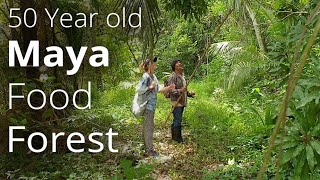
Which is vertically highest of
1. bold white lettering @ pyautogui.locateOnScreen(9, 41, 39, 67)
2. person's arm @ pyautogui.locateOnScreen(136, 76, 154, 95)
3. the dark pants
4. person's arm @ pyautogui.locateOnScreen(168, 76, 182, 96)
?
bold white lettering @ pyautogui.locateOnScreen(9, 41, 39, 67)

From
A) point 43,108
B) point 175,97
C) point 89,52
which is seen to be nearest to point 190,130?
point 175,97

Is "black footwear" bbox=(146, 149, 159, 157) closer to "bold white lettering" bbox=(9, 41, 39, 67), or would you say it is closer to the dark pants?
the dark pants

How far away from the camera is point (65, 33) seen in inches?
Result: 254

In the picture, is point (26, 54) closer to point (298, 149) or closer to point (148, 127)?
point (148, 127)

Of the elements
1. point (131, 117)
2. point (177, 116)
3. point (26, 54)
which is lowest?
point (131, 117)

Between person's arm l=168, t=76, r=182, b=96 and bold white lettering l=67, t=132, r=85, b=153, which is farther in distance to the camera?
person's arm l=168, t=76, r=182, b=96

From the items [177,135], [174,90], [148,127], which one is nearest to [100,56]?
[174,90]

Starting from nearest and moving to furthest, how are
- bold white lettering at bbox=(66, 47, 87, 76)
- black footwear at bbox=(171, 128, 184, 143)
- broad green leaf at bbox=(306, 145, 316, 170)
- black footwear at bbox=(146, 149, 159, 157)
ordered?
broad green leaf at bbox=(306, 145, 316, 170) < black footwear at bbox=(146, 149, 159, 157) < black footwear at bbox=(171, 128, 184, 143) < bold white lettering at bbox=(66, 47, 87, 76)

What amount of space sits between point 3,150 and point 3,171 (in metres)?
0.52

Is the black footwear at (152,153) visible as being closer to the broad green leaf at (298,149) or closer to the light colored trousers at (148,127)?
the light colored trousers at (148,127)

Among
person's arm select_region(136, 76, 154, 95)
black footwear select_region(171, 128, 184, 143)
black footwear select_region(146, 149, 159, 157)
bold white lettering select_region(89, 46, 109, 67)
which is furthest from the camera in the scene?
bold white lettering select_region(89, 46, 109, 67)

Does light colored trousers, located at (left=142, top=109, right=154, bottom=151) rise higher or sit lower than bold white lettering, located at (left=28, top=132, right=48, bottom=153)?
higher

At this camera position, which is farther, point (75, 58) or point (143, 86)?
point (75, 58)

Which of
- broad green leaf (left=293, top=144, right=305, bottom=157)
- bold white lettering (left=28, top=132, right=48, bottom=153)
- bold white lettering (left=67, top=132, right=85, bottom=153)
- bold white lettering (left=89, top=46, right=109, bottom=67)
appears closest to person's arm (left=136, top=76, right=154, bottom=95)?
bold white lettering (left=67, top=132, right=85, bottom=153)
